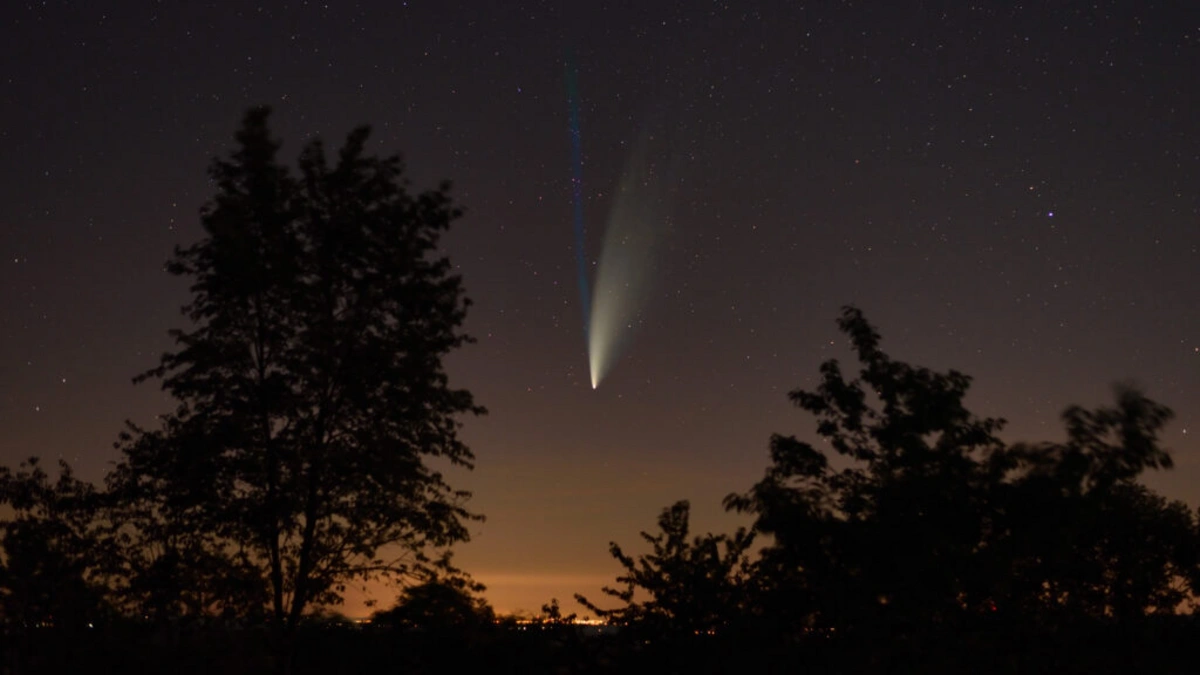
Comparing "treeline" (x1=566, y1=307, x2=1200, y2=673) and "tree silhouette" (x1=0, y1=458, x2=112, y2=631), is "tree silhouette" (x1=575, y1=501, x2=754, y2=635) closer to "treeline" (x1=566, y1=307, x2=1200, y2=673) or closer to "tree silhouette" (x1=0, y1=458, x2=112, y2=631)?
"treeline" (x1=566, y1=307, x2=1200, y2=673)

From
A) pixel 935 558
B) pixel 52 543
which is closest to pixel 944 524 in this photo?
pixel 935 558

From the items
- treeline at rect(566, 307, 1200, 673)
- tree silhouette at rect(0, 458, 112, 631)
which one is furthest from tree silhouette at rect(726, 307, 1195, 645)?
tree silhouette at rect(0, 458, 112, 631)

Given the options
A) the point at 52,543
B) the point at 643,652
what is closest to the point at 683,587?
the point at 643,652

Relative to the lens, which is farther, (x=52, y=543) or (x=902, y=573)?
(x=52, y=543)

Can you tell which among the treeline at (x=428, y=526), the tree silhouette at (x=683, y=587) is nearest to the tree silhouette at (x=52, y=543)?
the treeline at (x=428, y=526)

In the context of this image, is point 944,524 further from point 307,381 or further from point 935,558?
point 307,381

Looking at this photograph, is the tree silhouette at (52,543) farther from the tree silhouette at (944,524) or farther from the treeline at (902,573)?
the tree silhouette at (944,524)

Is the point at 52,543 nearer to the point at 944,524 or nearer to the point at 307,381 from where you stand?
the point at 307,381

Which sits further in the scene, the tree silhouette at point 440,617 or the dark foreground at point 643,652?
the tree silhouette at point 440,617

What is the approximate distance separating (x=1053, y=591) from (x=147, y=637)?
45.5 ft

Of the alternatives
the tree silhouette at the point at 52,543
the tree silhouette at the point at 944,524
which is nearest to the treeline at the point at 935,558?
the tree silhouette at the point at 944,524

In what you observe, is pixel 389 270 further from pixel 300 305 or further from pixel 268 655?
pixel 268 655

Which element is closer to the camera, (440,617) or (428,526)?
(440,617)

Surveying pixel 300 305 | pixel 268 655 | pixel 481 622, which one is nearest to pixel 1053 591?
pixel 481 622
